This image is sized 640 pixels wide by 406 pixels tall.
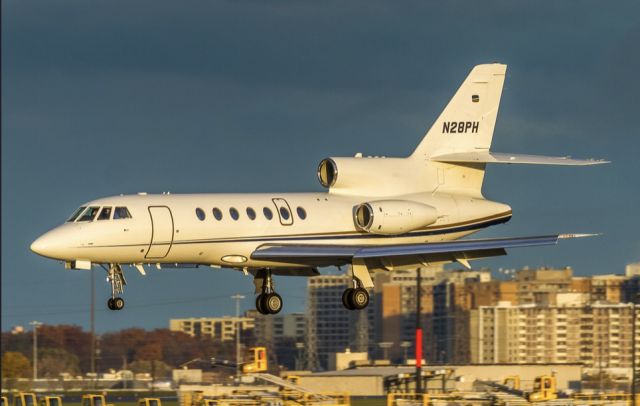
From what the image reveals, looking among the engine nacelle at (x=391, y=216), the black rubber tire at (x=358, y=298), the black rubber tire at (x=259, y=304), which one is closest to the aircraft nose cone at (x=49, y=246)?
the black rubber tire at (x=259, y=304)

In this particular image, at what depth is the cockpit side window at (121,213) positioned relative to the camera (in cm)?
4881

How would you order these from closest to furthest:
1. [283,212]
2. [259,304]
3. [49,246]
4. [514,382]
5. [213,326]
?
1. [49,246]
2. [283,212]
3. [259,304]
4. [514,382]
5. [213,326]

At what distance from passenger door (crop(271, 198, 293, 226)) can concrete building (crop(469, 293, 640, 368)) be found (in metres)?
76.5

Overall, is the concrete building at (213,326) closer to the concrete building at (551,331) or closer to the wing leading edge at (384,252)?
the concrete building at (551,331)

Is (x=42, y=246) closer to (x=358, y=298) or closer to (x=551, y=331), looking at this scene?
(x=358, y=298)

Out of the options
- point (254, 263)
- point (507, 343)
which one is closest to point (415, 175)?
point (254, 263)

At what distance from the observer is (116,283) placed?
4944cm

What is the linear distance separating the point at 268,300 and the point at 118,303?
6644mm

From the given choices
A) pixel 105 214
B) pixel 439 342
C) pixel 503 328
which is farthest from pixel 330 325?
pixel 105 214

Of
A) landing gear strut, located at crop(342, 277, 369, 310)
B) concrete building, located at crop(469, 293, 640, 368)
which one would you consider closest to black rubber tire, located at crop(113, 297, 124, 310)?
landing gear strut, located at crop(342, 277, 369, 310)

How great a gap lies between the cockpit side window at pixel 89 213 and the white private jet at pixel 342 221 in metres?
0.03

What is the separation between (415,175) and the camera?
5528 centimetres

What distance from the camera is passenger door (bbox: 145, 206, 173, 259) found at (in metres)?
49.1

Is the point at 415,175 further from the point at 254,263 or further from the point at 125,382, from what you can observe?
the point at 125,382
